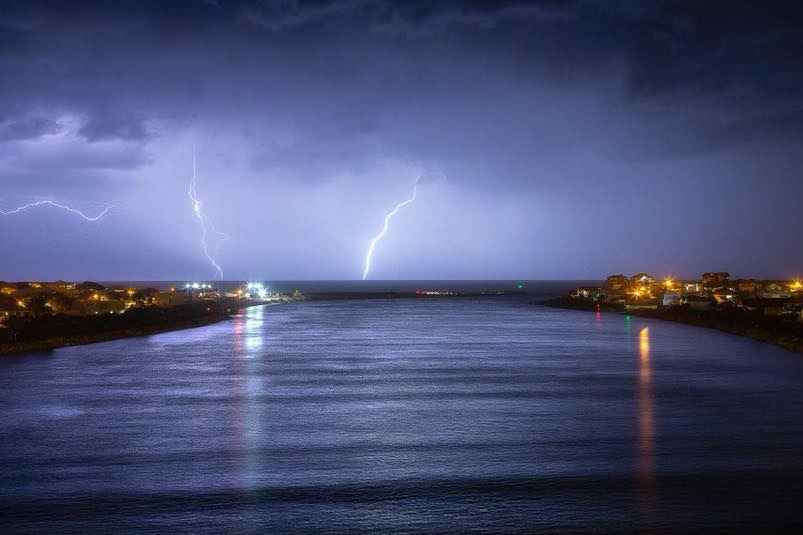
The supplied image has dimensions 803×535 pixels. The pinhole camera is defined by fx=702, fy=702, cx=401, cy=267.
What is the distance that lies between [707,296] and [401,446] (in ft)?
261

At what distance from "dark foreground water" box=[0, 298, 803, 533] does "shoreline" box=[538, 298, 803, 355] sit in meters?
9.79

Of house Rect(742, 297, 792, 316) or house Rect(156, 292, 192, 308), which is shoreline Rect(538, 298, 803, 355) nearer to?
house Rect(742, 297, 792, 316)

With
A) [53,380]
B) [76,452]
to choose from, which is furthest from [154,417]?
[53,380]

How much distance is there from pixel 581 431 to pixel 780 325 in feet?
120

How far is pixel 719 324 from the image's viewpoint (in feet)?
185

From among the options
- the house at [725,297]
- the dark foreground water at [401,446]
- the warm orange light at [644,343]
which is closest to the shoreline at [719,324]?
the warm orange light at [644,343]

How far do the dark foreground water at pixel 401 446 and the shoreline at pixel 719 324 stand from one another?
979cm

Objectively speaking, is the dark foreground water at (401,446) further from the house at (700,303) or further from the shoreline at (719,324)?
the house at (700,303)

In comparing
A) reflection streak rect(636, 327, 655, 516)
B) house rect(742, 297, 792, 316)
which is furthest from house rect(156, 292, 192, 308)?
reflection streak rect(636, 327, 655, 516)

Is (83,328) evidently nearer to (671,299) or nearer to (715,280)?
(671,299)

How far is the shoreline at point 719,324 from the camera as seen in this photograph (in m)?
40.3

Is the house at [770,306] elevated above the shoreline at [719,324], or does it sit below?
above

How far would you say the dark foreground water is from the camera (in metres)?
10.9

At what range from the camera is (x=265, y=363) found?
32.6 metres
